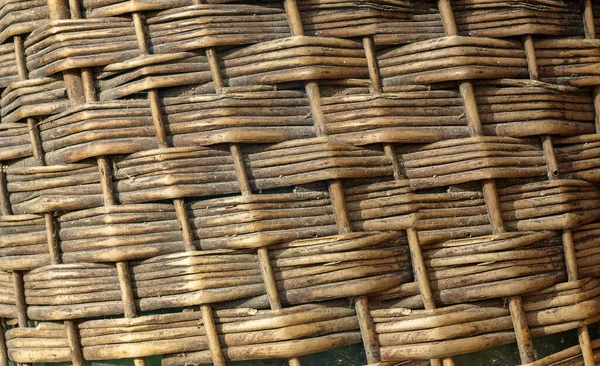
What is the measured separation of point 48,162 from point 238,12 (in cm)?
33

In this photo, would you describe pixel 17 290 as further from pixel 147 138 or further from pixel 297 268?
pixel 297 268

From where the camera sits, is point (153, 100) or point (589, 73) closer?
point (153, 100)

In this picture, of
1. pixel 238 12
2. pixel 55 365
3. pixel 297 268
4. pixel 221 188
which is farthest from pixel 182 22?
pixel 55 365

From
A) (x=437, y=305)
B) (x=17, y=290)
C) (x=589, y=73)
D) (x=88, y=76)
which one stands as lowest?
(x=437, y=305)

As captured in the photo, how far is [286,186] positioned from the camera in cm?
100

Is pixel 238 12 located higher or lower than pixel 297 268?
higher

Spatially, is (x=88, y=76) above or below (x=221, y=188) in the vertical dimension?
above

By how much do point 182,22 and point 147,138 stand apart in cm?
16

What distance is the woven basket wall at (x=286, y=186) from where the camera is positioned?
0.97 meters

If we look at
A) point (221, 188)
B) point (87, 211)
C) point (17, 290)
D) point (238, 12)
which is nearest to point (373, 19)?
point (238, 12)

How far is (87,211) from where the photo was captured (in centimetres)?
99

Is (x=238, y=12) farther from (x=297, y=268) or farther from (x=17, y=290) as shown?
(x=17, y=290)

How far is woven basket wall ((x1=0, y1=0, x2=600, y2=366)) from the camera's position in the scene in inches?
38.4

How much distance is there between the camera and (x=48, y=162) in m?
1.04
